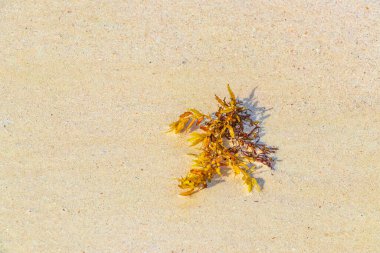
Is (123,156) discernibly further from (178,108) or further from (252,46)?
(252,46)

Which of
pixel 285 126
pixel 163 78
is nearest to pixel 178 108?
pixel 163 78

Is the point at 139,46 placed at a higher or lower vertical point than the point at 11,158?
higher

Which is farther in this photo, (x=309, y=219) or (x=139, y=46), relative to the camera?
(x=139, y=46)
